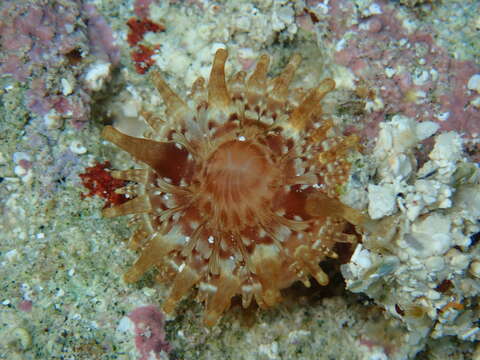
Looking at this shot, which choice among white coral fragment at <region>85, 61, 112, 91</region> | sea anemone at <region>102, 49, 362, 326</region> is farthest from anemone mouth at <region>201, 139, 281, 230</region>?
white coral fragment at <region>85, 61, 112, 91</region>

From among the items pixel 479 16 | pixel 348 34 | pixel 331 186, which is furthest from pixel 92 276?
pixel 479 16

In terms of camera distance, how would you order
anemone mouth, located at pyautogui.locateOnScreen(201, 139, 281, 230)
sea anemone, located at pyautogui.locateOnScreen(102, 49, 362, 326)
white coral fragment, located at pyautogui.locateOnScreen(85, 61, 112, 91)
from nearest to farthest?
sea anemone, located at pyautogui.locateOnScreen(102, 49, 362, 326), anemone mouth, located at pyautogui.locateOnScreen(201, 139, 281, 230), white coral fragment, located at pyautogui.locateOnScreen(85, 61, 112, 91)

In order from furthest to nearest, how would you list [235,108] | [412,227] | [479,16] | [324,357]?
[479,16]
[324,357]
[235,108]
[412,227]

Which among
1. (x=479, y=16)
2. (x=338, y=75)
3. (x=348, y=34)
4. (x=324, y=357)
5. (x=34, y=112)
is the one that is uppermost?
(x=479, y=16)

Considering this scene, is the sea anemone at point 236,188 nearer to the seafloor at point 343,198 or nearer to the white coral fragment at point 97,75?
the seafloor at point 343,198

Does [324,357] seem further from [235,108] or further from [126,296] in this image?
[235,108]

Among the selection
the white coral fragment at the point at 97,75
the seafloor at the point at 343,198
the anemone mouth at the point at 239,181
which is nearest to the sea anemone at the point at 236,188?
the anemone mouth at the point at 239,181

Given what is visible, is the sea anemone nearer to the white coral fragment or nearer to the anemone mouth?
the anemone mouth
